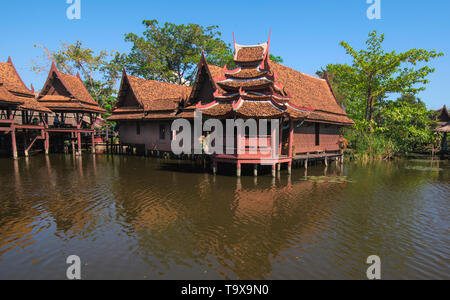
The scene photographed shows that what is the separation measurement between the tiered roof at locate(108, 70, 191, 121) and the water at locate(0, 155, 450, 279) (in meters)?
12.3

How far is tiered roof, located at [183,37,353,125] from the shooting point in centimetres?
1517

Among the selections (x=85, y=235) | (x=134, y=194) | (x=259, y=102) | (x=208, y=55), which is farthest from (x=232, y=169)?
(x=208, y=55)

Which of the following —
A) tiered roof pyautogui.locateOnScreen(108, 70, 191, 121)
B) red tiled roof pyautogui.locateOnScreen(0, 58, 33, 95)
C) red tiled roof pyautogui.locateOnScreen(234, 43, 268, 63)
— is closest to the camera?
red tiled roof pyautogui.locateOnScreen(234, 43, 268, 63)

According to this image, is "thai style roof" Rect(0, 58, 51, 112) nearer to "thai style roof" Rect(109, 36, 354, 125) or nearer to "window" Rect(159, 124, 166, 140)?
"thai style roof" Rect(109, 36, 354, 125)

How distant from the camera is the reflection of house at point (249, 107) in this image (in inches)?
611

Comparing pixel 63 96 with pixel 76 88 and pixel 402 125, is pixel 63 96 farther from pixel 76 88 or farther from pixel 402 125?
pixel 402 125

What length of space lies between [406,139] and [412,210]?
2161 centimetres

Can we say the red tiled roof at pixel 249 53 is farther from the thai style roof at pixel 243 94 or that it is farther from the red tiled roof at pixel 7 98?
the red tiled roof at pixel 7 98

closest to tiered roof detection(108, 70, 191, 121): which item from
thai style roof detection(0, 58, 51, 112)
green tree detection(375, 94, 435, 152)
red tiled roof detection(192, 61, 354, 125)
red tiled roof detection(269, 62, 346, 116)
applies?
red tiled roof detection(192, 61, 354, 125)

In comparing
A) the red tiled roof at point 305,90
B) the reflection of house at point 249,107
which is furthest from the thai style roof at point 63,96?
the red tiled roof at point 305,90

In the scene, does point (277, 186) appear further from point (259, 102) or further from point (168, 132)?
point (168, 132)

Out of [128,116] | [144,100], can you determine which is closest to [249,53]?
[144,100]

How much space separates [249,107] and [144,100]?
609 inches

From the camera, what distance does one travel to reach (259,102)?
15.6 m
